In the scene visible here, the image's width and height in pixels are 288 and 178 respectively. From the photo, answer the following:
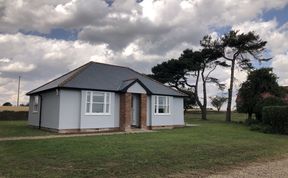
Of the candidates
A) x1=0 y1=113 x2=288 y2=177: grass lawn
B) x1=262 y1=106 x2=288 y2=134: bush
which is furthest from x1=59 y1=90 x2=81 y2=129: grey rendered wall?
x1=262 y1=106 x2=288 y2=134: bush

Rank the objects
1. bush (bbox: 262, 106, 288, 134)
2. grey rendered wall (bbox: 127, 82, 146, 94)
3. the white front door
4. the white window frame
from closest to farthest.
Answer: bush (bbox: 262, 106, 288, 134), grey rendered wall (bbox: 127, 82, 146, 94), the white front door, the white window frame

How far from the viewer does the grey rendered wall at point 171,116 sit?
25359 mm

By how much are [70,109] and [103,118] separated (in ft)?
8.15

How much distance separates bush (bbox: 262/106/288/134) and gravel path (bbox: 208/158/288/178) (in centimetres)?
1315

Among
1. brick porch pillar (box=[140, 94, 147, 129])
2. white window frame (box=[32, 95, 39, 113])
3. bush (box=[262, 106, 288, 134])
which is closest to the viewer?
bush (box=[262, 106, 288, 134])

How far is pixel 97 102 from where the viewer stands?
22.3m

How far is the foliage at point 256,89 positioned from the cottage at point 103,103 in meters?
9.47

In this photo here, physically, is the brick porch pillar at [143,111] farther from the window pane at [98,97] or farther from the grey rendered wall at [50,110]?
the grey rendered wall at [50,110]

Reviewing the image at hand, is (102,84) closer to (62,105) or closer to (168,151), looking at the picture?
(62,105)

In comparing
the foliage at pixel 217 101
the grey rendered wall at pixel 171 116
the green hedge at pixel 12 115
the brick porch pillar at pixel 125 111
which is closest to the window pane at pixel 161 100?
the grey rendered wall at pixel 171 116

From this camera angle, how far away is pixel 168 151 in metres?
12.8

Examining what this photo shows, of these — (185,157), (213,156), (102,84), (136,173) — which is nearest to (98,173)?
(136,173)

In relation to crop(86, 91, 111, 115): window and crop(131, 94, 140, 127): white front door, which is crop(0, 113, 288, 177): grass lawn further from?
crop(131, 94, 140, 127): white front door

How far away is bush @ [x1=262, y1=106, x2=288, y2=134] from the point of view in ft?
76.4
